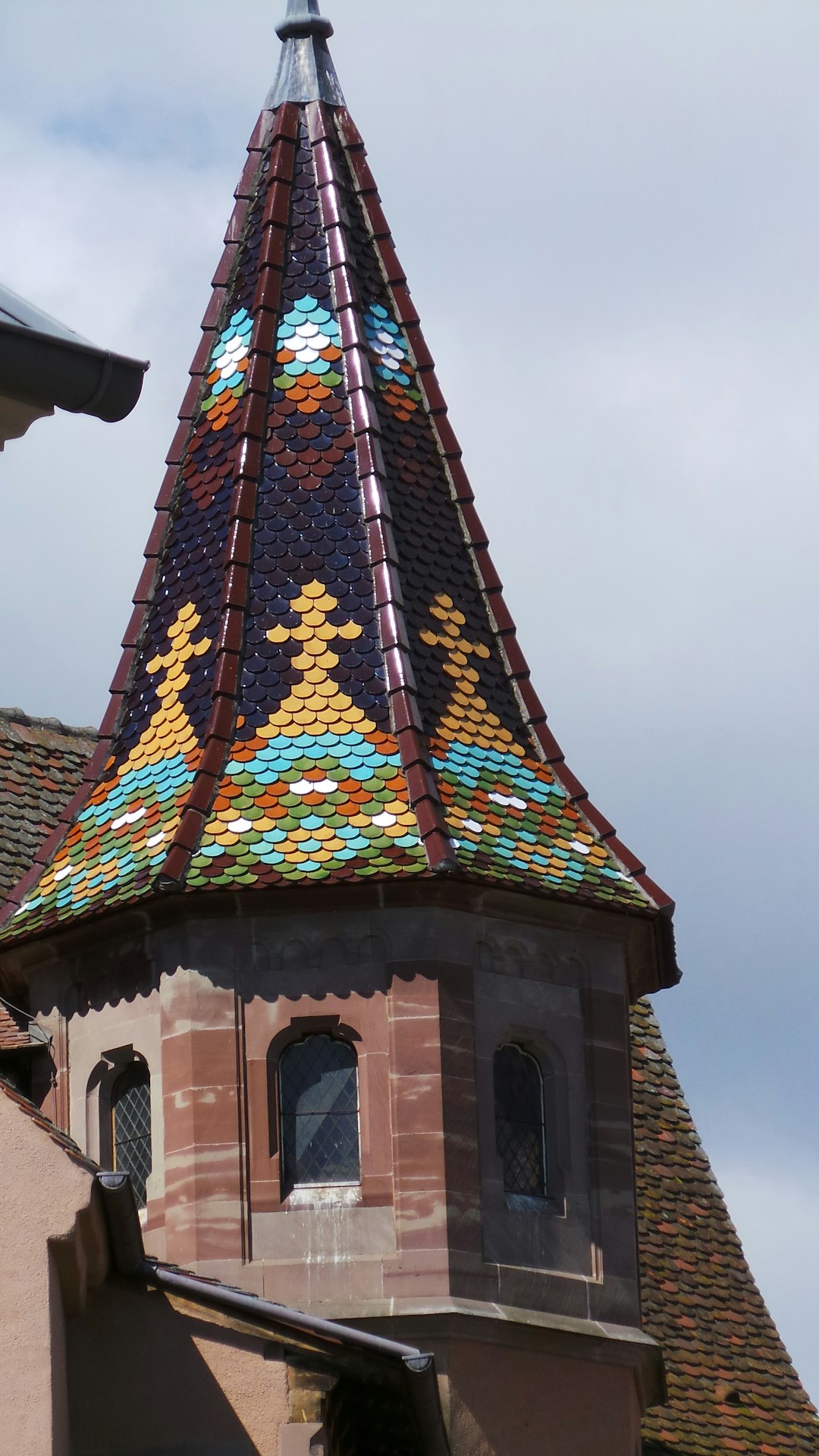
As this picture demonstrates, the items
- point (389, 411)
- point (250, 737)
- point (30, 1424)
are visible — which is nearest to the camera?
point (30, 1424)

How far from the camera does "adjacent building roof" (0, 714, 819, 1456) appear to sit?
24.1 metres

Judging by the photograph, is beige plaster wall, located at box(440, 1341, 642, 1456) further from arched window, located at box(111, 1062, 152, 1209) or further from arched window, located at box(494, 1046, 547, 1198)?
arched window, located at box(111, 1062, 152, 1209)

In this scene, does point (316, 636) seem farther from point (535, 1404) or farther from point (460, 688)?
point (535, 1404)

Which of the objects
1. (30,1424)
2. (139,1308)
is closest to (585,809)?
(139,1308)

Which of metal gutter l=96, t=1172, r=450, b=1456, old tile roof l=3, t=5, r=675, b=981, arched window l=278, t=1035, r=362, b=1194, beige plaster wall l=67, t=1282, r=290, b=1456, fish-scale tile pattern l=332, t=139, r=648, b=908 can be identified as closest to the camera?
metal gutter l=96, t=1172, r=450, b=1456

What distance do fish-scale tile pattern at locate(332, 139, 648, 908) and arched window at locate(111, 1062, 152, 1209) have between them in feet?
7.73

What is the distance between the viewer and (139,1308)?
18.7m

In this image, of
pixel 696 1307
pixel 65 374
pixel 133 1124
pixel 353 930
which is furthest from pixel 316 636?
pixel 65 374

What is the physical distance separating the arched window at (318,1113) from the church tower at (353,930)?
0.06 feet

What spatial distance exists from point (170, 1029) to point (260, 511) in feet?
12.0

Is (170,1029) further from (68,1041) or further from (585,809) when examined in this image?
(585,809)

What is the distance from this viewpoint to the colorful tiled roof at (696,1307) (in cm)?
2405

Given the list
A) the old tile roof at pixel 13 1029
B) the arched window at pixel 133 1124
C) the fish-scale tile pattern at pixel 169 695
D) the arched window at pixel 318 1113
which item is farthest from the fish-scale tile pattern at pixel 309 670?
the old tile roof at pixel 13 1029

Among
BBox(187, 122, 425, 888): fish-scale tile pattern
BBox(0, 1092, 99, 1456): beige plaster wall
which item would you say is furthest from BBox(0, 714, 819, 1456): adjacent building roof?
BBox(0, 1092, 99, 1456): beige plaster wall
